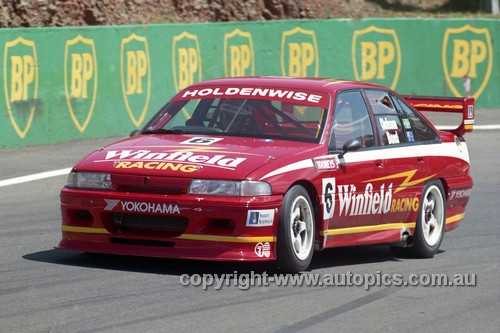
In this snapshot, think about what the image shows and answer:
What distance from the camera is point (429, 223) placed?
9.72 metres

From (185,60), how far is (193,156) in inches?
456

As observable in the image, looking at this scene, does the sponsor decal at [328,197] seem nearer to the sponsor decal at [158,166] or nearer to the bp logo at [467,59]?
the sponsor decal at [158,166]

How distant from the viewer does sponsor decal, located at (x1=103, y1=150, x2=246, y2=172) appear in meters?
7.74

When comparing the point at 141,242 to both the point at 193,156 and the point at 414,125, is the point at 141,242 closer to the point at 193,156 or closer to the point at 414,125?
the point at 193,156

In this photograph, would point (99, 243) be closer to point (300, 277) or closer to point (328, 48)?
point (300, 277)

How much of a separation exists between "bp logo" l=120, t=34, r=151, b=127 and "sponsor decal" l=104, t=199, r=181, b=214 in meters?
10.5

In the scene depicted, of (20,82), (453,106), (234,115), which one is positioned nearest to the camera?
(234,115)

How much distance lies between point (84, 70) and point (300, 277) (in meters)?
10.2

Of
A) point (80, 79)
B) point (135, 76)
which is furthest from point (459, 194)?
point (135, 76)

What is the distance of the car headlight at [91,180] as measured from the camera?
25.8 ft

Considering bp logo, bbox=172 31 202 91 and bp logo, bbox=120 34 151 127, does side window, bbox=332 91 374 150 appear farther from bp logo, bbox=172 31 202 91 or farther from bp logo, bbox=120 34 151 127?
bp logo, bbox=172 31 202 91

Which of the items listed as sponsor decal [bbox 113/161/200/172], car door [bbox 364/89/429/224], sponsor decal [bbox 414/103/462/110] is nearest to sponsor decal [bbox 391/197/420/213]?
car door [bbox 364/89/429/224]

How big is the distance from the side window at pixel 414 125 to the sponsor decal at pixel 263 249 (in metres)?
2.37

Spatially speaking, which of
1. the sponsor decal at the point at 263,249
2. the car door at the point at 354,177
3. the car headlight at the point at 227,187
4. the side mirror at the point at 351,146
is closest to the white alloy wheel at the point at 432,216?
the car door at the point at 354,177
